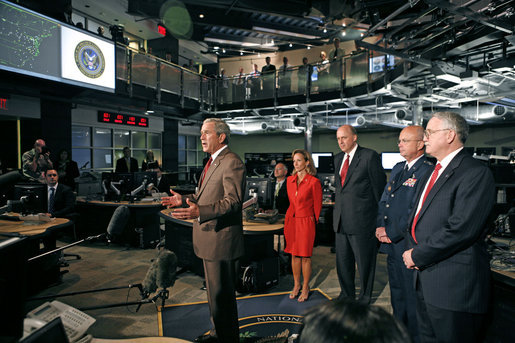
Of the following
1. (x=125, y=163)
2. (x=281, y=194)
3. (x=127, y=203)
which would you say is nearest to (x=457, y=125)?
(x=281, y=194)

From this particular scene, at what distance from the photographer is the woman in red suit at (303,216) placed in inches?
140

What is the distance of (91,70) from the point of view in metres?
7.86

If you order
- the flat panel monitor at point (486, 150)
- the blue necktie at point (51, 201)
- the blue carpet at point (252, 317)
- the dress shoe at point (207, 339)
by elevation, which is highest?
the flat panel monitor at point (486, 150)

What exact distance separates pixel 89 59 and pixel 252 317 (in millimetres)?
7617

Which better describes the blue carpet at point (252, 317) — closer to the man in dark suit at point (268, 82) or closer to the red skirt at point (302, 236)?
the red skirt at point (302, 236)

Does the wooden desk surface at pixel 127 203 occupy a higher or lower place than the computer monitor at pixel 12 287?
lower

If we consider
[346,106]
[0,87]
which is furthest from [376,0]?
[0,87]

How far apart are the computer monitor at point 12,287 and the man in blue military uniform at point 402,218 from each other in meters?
2.53

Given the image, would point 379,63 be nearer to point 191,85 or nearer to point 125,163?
point 191,85

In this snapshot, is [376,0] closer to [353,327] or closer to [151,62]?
[151,62]

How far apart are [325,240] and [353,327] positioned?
596 centimetres

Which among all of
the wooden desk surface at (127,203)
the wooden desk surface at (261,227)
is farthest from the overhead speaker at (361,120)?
the wooden desk surface at (261,227)

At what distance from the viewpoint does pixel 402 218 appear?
262cm

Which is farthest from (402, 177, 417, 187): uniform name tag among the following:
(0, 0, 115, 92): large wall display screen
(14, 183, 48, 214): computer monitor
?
(0, 0, 115, 92): large wall display screen
